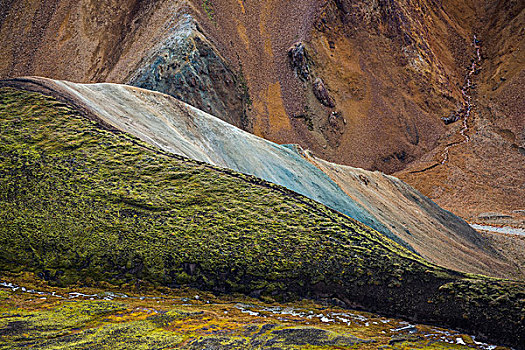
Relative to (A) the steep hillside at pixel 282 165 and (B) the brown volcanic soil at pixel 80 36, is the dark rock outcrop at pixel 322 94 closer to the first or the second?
(B) the brown volcanic soil at pixel 80 36

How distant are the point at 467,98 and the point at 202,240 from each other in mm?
40160

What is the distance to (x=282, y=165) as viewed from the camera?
17.2 m

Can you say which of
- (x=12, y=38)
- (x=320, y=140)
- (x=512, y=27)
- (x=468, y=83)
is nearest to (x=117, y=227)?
(x=320, y=140)

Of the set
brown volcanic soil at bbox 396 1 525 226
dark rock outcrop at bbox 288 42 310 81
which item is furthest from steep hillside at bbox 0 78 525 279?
dark rock outcrop at bbox 288 42 310 81

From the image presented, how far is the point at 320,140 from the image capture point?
33812 millimetres

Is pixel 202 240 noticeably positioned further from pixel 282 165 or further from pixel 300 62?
pixel 300 62

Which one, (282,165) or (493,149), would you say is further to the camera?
(493,149)

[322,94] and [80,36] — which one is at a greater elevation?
[80,36]

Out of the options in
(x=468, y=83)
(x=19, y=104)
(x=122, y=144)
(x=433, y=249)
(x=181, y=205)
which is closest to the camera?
(x=181, y=205)

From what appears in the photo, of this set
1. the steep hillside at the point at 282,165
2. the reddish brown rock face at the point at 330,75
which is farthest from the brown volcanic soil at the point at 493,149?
the steep hillside at the point at 282,165

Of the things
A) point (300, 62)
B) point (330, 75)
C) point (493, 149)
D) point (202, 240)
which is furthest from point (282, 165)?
point (493, 149)

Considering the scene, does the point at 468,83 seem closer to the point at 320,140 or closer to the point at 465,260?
the point at 320,140

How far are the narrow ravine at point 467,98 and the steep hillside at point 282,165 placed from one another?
1634 cm

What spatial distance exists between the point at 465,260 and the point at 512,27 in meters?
37.2
